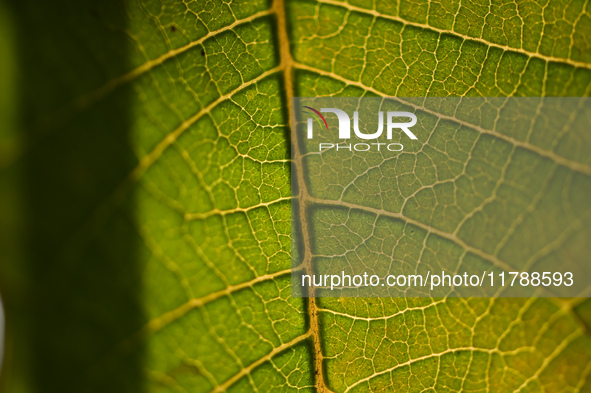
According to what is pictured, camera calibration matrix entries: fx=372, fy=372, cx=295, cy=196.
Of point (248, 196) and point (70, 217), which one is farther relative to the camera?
point (248, 196)

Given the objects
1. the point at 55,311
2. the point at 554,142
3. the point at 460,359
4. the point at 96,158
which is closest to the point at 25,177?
the point at 96,158

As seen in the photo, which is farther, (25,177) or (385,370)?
(385,370)

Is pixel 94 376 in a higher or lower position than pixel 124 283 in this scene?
lower

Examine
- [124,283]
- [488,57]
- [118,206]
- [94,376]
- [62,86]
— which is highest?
[488,57]

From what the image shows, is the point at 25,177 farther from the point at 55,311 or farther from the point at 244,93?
the point at 244,93
